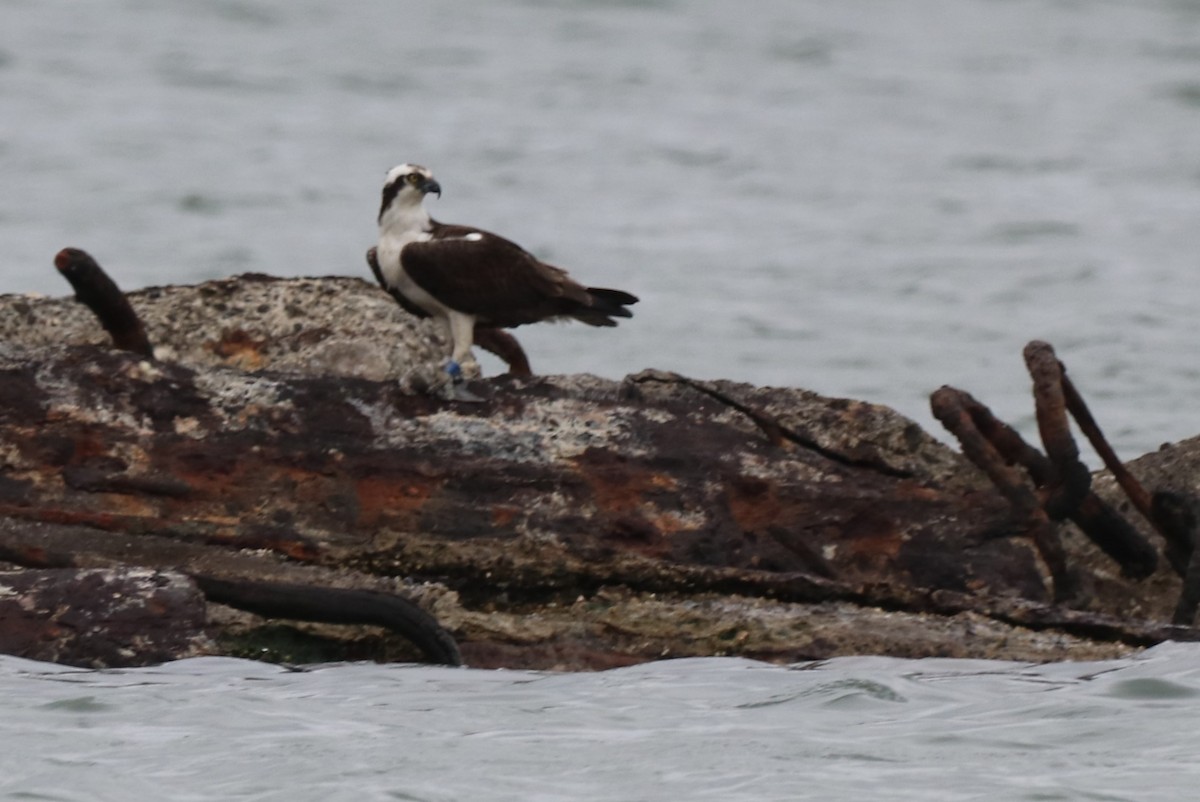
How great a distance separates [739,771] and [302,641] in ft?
4.34

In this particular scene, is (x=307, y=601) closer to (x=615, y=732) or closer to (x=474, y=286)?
(x=615, y=732)

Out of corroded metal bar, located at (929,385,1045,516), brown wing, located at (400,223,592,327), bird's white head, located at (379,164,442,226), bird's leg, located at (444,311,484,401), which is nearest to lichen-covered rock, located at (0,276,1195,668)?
corroded metal bar, located at (929,385,1045,516)

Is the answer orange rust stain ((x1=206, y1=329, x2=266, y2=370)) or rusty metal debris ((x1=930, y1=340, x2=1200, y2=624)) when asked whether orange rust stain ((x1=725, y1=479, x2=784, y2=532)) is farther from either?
orange rust stain ((x1=206, y1=329, x2=266, y2=370))

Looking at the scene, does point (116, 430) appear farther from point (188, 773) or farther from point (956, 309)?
point (956, 309)

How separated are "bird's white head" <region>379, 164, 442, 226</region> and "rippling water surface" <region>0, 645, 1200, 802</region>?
2608 mm

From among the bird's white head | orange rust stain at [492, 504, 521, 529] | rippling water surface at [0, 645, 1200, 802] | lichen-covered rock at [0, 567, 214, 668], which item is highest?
the bird's white head

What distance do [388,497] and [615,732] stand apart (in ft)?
3.21

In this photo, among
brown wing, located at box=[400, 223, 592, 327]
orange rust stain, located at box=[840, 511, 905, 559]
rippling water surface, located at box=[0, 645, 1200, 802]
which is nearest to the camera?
rippling water surface, located at box=[0, 645, 1200, 802]

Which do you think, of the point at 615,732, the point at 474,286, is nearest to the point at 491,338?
the point at 474,286

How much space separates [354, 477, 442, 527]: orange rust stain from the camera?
650 centimetres

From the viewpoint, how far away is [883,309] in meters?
20.6

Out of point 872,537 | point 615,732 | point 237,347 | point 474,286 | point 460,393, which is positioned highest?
point 474,286

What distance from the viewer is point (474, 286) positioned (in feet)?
26.7

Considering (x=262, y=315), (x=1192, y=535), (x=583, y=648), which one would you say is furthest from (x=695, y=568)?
(x=262, y=315)
